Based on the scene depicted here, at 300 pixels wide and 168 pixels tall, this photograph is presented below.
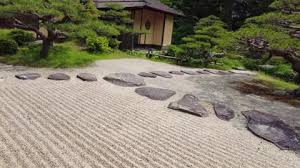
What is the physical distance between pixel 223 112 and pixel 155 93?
1.79 metres

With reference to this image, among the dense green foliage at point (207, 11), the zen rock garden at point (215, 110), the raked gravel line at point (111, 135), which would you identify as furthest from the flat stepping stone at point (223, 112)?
the dense green foliage at point (207, 11)

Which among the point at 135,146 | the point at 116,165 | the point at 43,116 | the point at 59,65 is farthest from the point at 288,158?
the point at 59,65

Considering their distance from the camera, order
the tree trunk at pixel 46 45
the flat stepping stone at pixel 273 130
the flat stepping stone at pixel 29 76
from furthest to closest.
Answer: the tree trunk at pixel 46 45, the flat stepping stone at pixel 29 76, the flat stepping stone at pixel 273 130

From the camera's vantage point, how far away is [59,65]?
1045cm

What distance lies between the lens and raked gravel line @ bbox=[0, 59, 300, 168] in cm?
393

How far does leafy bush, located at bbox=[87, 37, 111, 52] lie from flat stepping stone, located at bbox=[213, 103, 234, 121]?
799 centimetres

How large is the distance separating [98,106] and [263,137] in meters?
3.23

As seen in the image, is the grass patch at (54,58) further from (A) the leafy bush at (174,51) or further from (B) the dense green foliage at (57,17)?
(A) the leafy bush at (174,51)

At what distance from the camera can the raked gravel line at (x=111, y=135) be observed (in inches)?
155

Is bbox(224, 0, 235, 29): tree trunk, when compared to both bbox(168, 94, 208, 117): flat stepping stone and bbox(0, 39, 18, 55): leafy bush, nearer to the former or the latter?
bbox(0, 39, 18, 55): leafy bush

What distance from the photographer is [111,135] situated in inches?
187

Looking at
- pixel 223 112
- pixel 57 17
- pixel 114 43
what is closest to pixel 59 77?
pixel 57 17

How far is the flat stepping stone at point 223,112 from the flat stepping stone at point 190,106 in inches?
11.7

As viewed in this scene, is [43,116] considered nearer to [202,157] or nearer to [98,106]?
[98,106]
